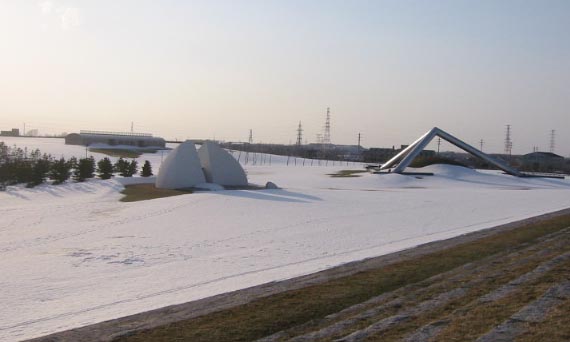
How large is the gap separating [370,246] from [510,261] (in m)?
4.05

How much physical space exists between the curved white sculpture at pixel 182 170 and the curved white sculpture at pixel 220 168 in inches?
40.1

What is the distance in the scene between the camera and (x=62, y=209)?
22984 millimetres

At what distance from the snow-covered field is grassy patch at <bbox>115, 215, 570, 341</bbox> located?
143 cm

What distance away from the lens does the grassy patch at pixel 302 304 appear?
6.90m

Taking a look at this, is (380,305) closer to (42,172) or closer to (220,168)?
(220,168)

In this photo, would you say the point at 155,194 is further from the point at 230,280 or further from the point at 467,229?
the point at 230,280

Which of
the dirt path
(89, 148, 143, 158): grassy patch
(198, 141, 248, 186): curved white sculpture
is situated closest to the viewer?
the dirt path

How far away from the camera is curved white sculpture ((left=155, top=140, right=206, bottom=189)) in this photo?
1302 inches

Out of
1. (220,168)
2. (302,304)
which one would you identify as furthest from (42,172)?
(302,304)

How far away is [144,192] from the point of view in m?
30.8

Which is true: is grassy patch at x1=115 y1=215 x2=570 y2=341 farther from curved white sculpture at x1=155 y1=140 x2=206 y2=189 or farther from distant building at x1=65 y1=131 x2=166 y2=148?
distant building at x1=65 y1=131 x2=166 y2=148

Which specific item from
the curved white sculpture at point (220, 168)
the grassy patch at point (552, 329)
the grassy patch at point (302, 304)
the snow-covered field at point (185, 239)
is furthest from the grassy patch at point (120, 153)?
the grassy patch at point (552, 329)

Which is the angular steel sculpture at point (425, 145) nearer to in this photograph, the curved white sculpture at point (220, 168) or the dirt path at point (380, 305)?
the curved white sculpture at point (220, 168)

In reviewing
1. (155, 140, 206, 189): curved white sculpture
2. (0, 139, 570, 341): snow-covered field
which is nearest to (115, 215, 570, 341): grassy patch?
(0, 139, 570, 341): snow-covered field
